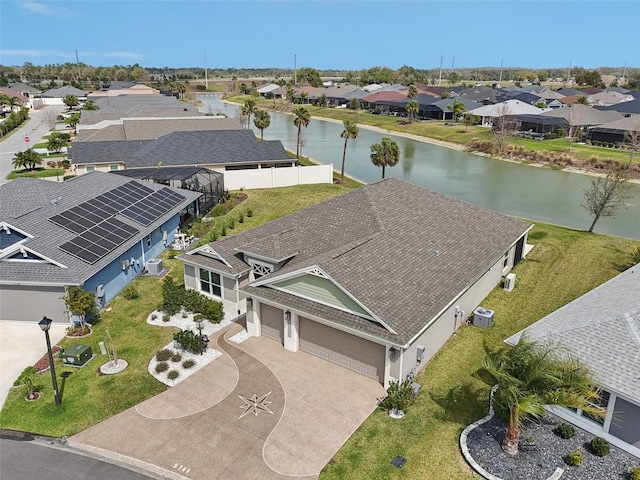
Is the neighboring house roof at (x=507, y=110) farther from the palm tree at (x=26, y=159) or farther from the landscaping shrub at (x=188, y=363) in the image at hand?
the landscaping shrub at (x=188, y=363)

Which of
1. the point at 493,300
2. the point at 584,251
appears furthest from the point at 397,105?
the point at 493,300

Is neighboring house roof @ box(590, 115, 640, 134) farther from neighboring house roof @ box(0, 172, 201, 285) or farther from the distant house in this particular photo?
the distant house

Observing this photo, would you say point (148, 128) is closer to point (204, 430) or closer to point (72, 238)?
point (72, 238)

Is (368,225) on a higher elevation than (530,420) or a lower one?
higher

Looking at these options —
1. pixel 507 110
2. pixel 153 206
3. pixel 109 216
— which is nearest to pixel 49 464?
pixel 109 216

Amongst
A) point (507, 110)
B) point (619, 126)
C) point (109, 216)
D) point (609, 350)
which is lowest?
point (609, 350)

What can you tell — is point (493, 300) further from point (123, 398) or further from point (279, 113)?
point (279, 113)

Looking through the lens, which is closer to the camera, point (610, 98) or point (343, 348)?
point (343, 348)
